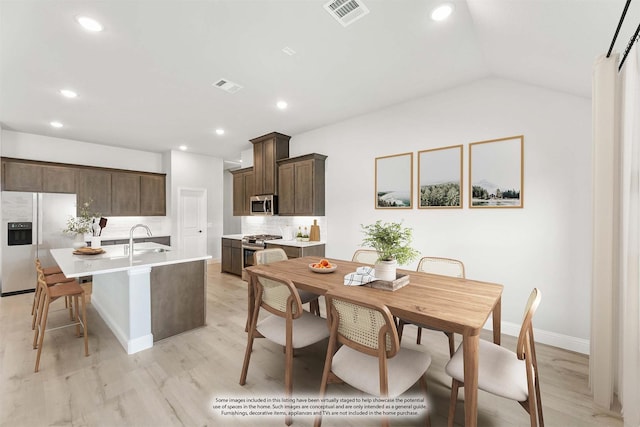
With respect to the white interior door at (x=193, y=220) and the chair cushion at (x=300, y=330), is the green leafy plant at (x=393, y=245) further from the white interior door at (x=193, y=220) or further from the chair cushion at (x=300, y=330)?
the white interior door at (x=193, y=220)

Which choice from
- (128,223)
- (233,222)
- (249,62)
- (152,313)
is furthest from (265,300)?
(233,222)

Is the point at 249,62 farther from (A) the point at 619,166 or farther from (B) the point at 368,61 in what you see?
(A) the point at 619,166

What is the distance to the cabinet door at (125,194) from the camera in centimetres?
571

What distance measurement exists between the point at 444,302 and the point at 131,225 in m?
6.91

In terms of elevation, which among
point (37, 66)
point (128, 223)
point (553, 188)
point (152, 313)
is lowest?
point (152, 313)

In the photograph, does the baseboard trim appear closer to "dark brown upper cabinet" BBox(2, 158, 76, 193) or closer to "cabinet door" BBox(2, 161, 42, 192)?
"dark brown upper cabinet" BBox(2, 158, 76, 193)

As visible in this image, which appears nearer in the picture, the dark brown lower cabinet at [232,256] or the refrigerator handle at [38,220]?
the refrigerator handle at [38,220]

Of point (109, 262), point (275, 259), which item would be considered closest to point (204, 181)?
point (109, 262)

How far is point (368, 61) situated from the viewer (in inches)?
106

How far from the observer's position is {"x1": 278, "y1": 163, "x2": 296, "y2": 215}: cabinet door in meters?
4.91

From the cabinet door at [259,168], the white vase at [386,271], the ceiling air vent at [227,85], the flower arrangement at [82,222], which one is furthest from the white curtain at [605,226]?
the flower arrangement at [82,222]

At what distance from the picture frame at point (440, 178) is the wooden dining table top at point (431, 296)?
1450mm

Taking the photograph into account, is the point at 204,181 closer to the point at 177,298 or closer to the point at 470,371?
the point at 177,298

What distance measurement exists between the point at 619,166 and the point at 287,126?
4.17 metres
